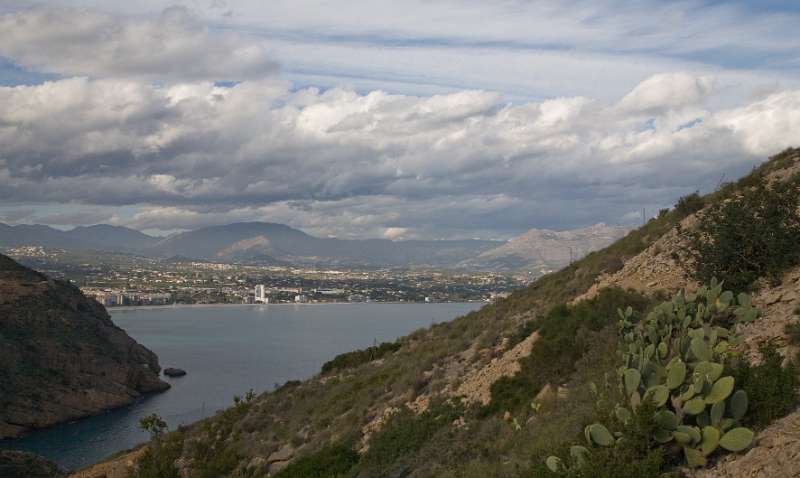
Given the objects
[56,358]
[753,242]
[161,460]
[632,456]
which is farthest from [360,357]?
[56,358]

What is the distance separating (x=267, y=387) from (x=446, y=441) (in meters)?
69.4

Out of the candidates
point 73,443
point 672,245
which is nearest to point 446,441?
point 672,245

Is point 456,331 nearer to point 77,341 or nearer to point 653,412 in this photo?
point 653,412

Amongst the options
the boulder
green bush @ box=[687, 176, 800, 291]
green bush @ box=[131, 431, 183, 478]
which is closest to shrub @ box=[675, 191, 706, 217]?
green bush @ box=[687, 176, 800, 291]

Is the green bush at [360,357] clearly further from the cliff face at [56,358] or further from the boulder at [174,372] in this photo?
the boulder at [174,372]

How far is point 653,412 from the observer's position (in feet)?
26.2

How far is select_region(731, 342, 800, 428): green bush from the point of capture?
7941 millimetres

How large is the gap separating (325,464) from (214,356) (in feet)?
334

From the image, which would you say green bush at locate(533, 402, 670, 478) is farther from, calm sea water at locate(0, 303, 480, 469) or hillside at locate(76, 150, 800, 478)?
calm sea water at locate(0, 303, 480, 469)

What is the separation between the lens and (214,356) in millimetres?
112812

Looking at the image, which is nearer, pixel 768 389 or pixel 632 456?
pixel 632 456

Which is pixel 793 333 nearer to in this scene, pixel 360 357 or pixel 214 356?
pixel 360 357

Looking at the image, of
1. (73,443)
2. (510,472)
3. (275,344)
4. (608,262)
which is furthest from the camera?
(275,344)

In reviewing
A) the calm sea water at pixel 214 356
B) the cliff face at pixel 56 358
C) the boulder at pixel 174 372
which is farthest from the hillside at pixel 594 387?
the boulder at pixel 174 372
